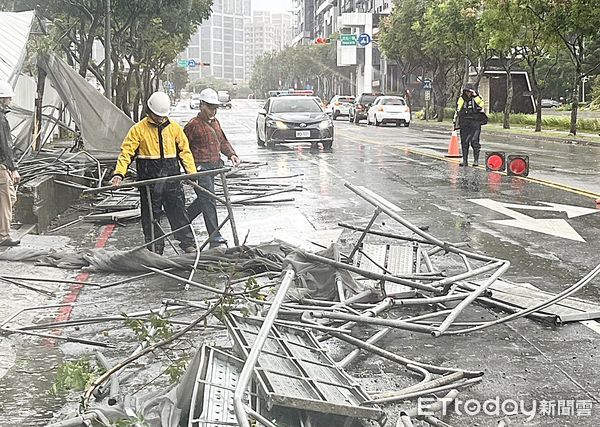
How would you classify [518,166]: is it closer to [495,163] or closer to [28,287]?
[495,163]

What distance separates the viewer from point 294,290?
7.18 metres

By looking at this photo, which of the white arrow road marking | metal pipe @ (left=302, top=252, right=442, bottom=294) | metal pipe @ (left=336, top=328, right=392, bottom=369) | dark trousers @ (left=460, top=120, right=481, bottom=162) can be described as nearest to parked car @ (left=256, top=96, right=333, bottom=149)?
dark trousers @ (left=460, top=120, right=481, bottom=162)

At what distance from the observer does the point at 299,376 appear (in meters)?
4.80

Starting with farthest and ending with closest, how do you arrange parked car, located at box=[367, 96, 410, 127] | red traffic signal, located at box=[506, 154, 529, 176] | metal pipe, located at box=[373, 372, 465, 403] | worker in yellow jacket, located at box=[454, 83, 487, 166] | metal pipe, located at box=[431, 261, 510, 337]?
Result: parked car, located at box=[367, 96, 410, 127] → worker in yellow jacket, located at box=[454, 83, 487, 166] → red traffic signal, located at box=[506, 154, 529, 176] → metal pipe, located at box=[431, 261, 510, 337] → metal pipe, located at box=[373, 372, 465, 403]

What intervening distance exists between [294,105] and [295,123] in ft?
4.52

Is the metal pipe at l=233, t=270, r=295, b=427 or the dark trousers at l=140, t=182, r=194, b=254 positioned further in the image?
the dark trousers at l=140, t=182, r=194, b=254

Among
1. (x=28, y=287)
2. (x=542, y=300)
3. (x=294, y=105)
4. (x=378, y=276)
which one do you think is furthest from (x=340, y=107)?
(x=378, y=276)

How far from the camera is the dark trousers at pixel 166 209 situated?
9820 millimetres

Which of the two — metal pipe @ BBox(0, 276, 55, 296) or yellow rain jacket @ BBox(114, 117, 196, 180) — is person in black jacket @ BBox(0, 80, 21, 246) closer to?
yellow rain jacket @ BBox(114, 117, 196, 180)

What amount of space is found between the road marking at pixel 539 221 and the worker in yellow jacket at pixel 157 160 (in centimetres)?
450

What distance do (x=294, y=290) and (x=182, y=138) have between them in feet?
10.6

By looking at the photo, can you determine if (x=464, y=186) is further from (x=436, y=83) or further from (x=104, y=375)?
(x=436, y=83)

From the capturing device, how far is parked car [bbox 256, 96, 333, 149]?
2641cm

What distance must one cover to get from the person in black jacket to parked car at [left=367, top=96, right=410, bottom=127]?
117ft
